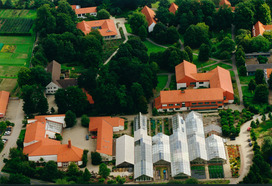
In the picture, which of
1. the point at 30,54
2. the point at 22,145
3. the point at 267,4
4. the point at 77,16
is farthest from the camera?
the point at 77,16

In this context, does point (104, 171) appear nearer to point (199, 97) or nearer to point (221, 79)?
point (199, 97)

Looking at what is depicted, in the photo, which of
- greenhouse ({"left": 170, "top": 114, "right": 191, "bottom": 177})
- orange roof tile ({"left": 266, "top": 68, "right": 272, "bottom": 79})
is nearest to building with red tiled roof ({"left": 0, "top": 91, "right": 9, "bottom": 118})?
greenhouse ({"left": 170, "top": 114, "right": 191, "bottom": 177})

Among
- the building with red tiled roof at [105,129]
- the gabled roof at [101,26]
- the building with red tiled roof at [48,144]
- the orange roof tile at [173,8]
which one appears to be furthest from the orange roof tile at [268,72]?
the building with red tiled roof at [48,144]

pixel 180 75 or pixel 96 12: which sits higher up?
pixel 96 12

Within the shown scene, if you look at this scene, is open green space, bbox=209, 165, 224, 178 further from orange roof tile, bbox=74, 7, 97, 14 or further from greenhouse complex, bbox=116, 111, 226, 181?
orange roof tile, bbox=74, 7, 97, 14

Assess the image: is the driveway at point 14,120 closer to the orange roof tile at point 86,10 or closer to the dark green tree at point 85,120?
the dark green tree at point 85,120

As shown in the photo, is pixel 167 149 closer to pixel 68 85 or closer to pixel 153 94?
pixel 153 94

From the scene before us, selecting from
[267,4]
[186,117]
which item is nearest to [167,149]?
[186,117]
